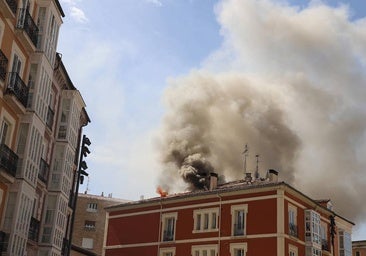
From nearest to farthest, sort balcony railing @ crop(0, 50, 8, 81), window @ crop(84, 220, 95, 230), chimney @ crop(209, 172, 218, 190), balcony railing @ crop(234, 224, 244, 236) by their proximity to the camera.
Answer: balcony railing @ crop(0, 50, 8, 81), balcony railing @ crop(234, 224, 244, 236), chimney @ crop(209, 172, 218, 190), window @ crop(84, 220, 95, 230)

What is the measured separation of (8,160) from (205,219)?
1077 inches

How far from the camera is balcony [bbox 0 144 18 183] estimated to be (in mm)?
20188

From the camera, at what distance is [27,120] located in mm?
22469

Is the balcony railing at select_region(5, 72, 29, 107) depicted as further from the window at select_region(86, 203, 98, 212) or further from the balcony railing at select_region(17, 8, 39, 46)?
the window at select_region(86, 203, 98, 212)

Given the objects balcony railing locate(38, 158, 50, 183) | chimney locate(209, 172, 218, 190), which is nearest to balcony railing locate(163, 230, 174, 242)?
chimney locate(209, 172, 218, 190)

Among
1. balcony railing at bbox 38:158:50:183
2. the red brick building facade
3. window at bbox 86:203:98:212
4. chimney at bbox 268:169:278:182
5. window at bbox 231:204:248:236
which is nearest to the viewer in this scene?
balcony railing at bbox 38:158:50:183

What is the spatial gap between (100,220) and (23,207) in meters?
56.4

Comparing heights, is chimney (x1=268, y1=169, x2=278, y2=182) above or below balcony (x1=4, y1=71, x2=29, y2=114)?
above

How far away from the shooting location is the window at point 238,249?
42250 millimetres

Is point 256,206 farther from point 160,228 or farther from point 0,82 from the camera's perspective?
point 0,82

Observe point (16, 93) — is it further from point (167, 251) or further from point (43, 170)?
point (167, 251)

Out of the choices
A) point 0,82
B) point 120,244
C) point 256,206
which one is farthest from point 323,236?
point 0,82

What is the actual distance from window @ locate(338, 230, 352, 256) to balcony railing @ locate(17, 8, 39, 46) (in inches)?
1510

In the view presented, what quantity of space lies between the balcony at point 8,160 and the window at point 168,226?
2785 centimetres
